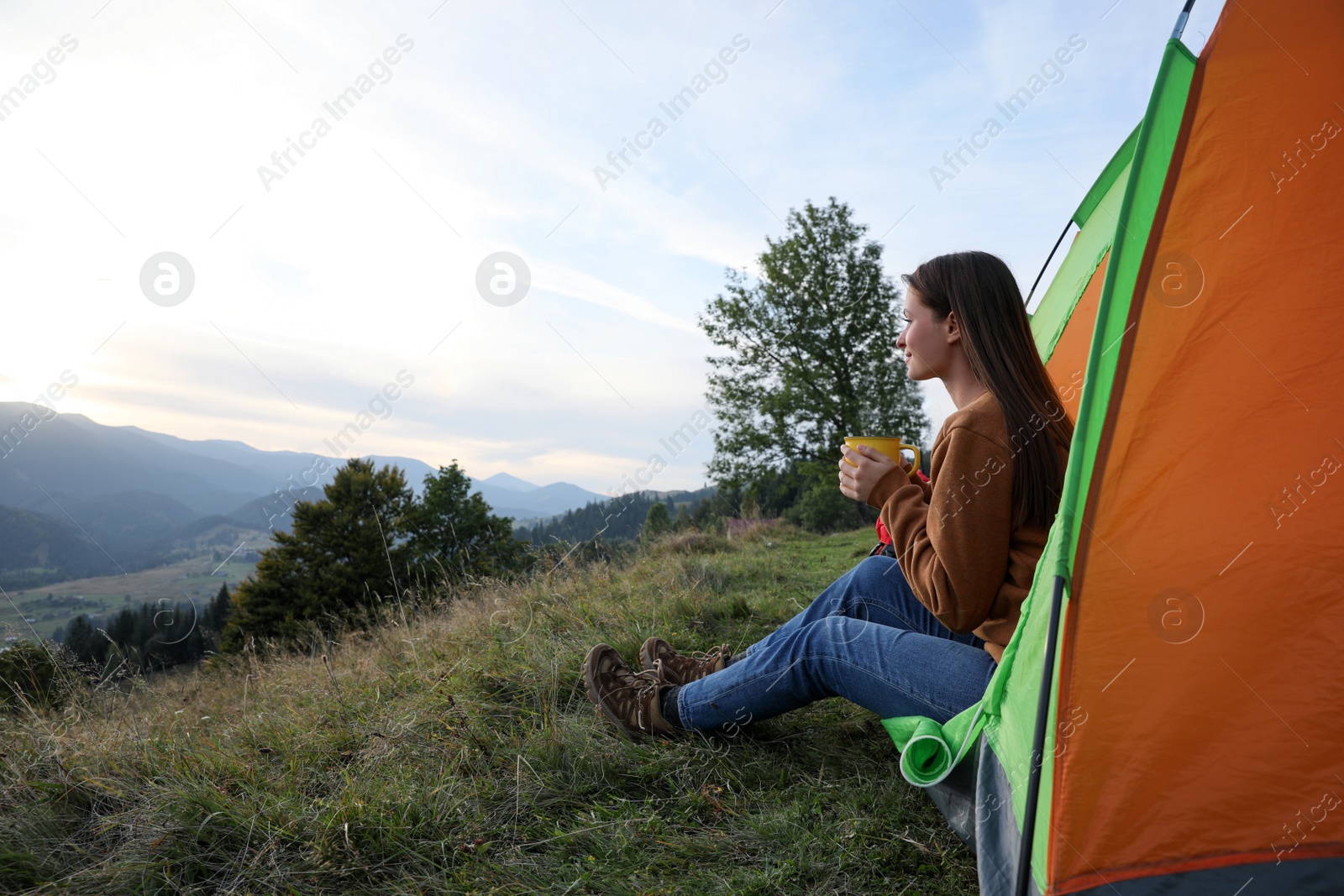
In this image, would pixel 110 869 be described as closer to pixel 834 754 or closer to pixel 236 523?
pixel 834 754

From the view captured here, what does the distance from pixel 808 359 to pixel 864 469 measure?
1572cm

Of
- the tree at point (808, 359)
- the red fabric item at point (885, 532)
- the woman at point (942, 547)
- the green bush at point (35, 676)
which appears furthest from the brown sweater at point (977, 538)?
the tree at point (808, 359)

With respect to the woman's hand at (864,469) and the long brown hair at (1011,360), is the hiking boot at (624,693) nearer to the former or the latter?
the woman's hand at (864,469)

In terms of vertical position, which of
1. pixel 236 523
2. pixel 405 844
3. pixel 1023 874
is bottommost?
pixel 1023 874

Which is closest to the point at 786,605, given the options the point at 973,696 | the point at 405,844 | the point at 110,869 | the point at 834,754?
the point at 834,754

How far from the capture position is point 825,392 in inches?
659

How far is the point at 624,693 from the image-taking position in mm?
2299

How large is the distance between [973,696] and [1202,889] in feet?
1.72

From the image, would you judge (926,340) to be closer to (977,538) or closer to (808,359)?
(977,538)

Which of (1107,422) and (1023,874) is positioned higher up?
(1107,422)

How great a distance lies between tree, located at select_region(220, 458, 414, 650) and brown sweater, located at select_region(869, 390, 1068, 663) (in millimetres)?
17399

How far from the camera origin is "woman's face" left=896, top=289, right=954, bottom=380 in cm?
190

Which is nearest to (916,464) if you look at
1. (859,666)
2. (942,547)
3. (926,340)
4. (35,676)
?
(926,340)

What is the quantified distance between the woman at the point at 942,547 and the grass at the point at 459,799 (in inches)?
10.1
